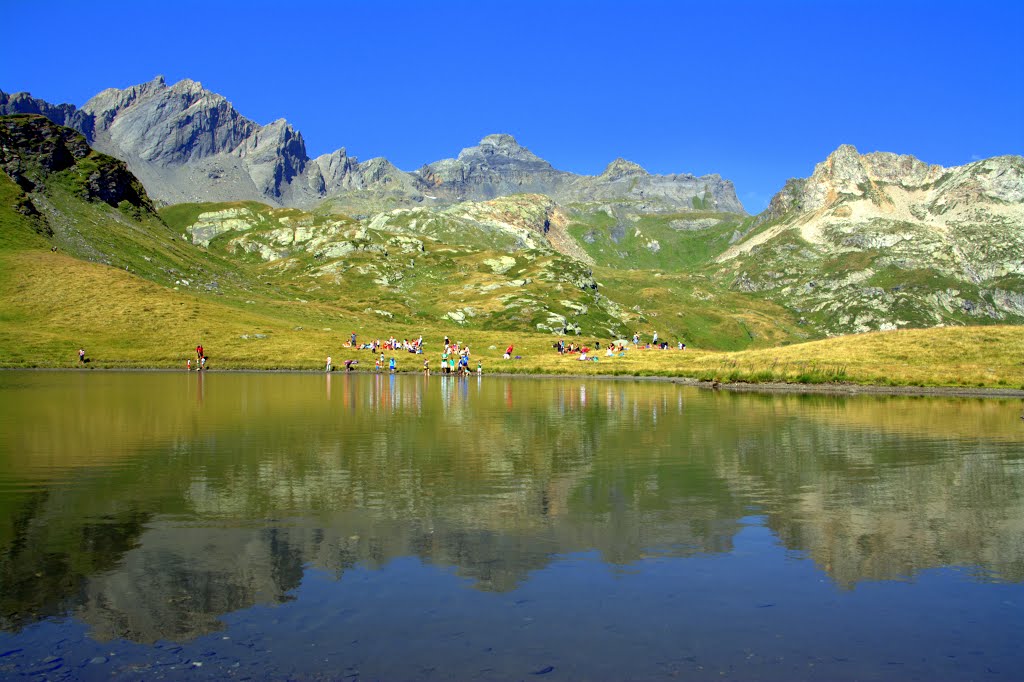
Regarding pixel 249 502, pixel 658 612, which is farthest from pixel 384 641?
pixel 249 502

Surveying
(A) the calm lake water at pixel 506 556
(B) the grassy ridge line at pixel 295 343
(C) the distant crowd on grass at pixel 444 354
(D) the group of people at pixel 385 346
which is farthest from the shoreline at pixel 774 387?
(A) the calm lake water at pixel 506 556

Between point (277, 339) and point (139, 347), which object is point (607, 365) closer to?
point (277, 339)

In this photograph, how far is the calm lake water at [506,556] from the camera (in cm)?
1219

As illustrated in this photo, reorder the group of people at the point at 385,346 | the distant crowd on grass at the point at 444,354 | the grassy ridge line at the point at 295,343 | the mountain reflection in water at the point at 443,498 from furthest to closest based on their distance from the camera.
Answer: the group of people at the point at 385,346
the distant crowd on grass at the point at 444,354
the grassy ridge line at the point at 295,343
the mountain reflection in water at the point at 443,498

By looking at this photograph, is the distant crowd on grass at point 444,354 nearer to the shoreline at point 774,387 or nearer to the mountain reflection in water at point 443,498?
the shoreline at point 774,387

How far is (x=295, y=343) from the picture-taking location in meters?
126

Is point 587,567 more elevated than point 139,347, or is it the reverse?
point 139,347

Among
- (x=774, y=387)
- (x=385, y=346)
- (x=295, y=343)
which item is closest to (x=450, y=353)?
(x=385, y=346)

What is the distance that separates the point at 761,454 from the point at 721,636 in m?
21.2

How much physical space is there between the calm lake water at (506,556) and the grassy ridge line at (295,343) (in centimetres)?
4833

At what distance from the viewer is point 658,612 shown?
551 inches

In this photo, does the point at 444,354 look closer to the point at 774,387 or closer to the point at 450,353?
the point at 450,353

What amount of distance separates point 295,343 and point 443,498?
107825mm

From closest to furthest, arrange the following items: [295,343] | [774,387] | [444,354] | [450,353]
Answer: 1. [774,387]
2. [444,354]
3. [450,353]
4. [295,343]
